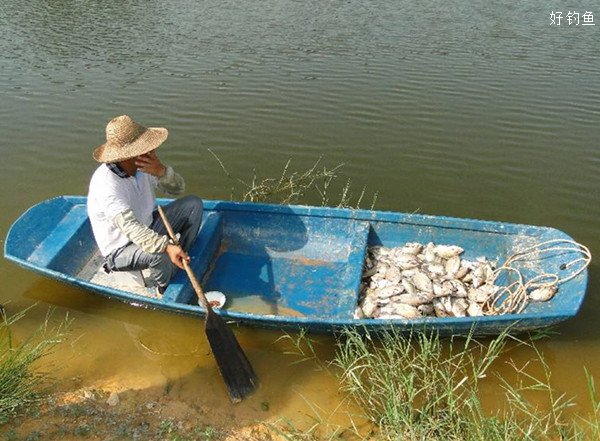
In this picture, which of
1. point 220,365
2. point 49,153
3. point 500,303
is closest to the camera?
point 220,365

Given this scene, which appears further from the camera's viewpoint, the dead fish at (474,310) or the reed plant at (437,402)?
the dead fish at (474,310)

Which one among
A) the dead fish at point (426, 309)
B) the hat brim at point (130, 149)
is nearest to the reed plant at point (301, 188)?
the dead fish at point (426, 309)

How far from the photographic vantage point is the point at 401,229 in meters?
5.54

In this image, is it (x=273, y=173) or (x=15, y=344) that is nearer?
(x=15, y=344)

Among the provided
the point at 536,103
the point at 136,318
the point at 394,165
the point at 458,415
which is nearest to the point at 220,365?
the point at 136,318

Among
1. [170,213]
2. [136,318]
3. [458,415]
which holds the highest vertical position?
[170,213]

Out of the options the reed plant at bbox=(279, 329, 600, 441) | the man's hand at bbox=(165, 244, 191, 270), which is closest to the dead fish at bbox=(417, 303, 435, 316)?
the reed plant at bbox=(279, 329, 600, 441)

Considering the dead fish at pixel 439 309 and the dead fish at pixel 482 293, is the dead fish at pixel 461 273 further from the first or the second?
the dead fish at pixel 439 309

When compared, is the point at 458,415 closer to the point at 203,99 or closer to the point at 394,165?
the point at 394,165

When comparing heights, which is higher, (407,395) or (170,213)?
(170,213)

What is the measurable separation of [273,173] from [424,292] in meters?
3.43

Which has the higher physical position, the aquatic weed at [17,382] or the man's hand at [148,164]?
the man's hand at [148,164]

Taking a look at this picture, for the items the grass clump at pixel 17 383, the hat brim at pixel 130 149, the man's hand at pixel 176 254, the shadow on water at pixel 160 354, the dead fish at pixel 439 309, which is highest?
the hat brim at pixel 130 149

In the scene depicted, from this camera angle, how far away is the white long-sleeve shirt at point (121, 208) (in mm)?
4414
